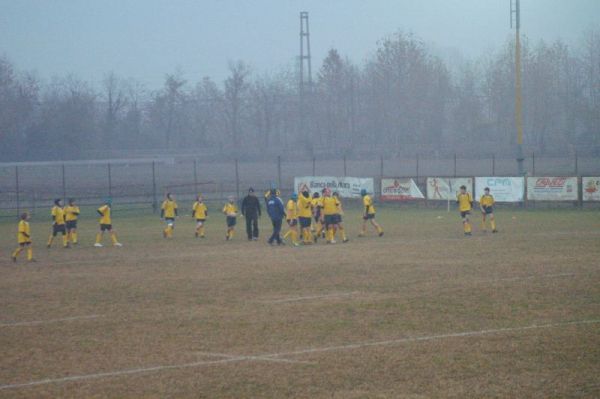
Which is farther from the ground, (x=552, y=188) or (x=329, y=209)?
(x=552, y=188)

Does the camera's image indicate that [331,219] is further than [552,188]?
No

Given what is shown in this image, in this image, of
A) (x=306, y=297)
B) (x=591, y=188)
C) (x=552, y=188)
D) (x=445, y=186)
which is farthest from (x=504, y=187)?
(x=306, y=297)

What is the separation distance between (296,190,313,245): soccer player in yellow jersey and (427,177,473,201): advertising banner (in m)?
18.4

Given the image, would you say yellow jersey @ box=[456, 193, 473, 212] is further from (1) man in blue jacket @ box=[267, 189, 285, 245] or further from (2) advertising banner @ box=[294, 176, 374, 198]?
(2) advertising banner @ box=[294, 176, 374, 198]

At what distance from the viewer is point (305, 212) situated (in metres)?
28.9

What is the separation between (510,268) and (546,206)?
2513 cm

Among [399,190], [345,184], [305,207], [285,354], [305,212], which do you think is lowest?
[285,354]

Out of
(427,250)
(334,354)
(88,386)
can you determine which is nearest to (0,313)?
(88,386)

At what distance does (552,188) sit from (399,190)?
29.3ft

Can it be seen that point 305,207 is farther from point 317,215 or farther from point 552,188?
point 552,188

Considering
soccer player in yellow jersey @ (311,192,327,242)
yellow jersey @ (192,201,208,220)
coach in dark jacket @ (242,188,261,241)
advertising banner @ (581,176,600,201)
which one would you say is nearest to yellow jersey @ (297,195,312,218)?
soccer player in yellow jersey @ (311,192,327,242)

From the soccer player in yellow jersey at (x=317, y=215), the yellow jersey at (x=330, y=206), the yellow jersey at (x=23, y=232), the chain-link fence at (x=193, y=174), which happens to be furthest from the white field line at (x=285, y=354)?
the chain-link fence at (x=193, y=174)

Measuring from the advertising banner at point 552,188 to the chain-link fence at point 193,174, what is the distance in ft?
21.3

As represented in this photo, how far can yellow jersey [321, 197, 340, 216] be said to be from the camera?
28.8 m
